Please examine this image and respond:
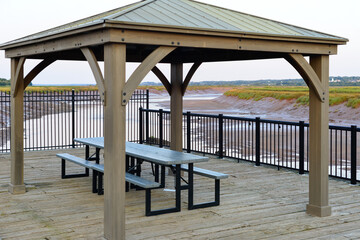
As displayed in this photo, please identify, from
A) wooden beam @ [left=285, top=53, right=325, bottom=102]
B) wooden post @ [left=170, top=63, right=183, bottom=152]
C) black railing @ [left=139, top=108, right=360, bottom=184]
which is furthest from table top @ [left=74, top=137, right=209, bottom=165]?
black railing @ [left=139, top=108, right=360, bottom=184]

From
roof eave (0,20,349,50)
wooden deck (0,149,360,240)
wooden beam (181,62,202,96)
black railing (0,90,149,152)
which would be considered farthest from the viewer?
black railing (0,90,149,152)

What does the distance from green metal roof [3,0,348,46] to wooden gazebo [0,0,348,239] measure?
2cm

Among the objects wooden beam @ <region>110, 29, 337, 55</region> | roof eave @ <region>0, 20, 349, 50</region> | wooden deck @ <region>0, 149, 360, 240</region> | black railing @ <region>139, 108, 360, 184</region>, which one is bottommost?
wooden deck @ <region>0, 149, 360, 240</region>

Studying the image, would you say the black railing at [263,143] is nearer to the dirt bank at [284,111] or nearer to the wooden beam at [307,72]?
the wooden beam at [307,72]

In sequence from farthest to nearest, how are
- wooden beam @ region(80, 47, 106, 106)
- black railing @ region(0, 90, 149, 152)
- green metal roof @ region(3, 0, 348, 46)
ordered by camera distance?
black railing @ region(0, 90, 149, 152), green metal roof @ region(3, 0, 348, 46), wooden beam @ region(80, 47, 106, 106)

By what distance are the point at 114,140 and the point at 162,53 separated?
1.24 m

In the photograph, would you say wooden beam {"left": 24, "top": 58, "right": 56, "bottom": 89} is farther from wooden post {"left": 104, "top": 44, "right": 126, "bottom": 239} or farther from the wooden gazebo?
wooden post {"left": 104, "top": 44, "right": 126, "bottom": 239}

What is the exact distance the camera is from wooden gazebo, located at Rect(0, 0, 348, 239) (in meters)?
5.88

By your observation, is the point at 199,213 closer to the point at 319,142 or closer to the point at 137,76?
the point at 319,142

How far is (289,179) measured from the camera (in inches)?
399

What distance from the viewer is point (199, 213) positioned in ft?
24.7

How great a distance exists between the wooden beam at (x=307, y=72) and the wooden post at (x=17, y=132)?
4795mm

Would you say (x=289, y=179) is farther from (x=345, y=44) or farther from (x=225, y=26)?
(x=225, y=26)

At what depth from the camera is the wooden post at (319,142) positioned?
7.49m
